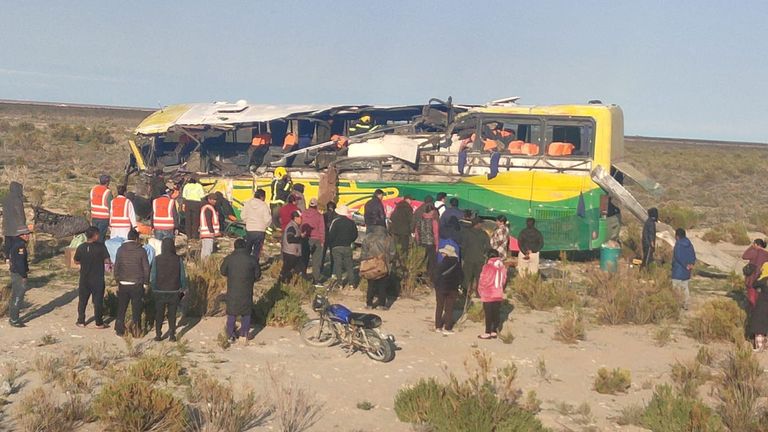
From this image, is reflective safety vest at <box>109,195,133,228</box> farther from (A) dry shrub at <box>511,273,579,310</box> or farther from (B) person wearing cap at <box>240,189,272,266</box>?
(A) dry shrub at <box>511,273,579,310</box>

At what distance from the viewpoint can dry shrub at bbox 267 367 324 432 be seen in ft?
27.3

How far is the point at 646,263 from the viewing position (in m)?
16.4

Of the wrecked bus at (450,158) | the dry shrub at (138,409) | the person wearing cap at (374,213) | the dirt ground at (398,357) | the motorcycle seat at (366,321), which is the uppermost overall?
the wrecked bus at (450,158)

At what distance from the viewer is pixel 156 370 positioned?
30.7 ft

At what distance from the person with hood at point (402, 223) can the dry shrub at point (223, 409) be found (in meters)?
6.92

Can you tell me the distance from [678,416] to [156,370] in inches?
221

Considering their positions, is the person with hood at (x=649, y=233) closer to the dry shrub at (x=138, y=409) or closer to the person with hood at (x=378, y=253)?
the person with hood at (x=378, y=253)

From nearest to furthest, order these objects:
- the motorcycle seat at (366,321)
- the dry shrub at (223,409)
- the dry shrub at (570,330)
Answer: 1. the dry shrub at (223,409)
2. the motorcycle seat at (366,321)
3. the dry shrub at (570,330)

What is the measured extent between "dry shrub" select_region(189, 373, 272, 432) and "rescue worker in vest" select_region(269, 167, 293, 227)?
886cm

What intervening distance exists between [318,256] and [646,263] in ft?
21.3

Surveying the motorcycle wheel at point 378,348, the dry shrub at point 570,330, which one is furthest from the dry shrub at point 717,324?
the motorcycle wheel at point 378,348

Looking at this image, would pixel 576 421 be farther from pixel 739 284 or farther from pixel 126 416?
pixel 739 284

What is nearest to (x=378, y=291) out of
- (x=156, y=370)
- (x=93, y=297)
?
(x=93, y=297)

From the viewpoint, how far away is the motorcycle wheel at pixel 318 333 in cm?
1139
